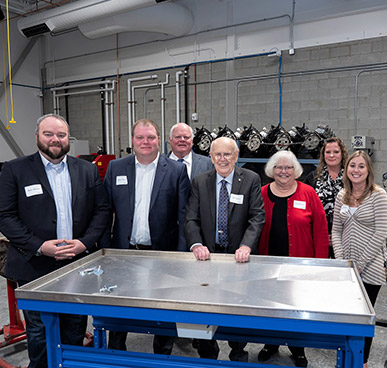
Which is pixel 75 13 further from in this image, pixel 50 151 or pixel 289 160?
pixel 289 160

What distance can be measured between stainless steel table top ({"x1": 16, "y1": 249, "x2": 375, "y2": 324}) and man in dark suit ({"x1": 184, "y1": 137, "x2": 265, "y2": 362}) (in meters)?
→ 0.23

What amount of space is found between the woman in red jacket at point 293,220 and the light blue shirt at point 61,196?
1175mm

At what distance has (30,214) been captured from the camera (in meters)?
1.86

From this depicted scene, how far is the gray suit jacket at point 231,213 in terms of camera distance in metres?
2.03

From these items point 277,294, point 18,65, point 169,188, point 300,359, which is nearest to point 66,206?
point 169,188

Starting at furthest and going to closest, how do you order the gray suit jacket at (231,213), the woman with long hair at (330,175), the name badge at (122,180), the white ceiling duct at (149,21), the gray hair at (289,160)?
the white ceiling duct at (149,21), the woman with long hair at (330,175), the gray hair at (289,160), the name badge at (122,180), the gray suit jacket at (231,213)

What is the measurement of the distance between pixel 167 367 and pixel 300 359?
3.70 feet

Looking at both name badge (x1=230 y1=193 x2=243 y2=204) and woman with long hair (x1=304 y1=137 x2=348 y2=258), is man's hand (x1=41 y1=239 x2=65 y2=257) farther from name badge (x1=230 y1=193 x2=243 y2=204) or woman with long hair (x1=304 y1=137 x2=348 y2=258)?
woman with long hair (x1=304 y1=137 x2=348 y2=258)

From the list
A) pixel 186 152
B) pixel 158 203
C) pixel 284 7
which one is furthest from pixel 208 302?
pixel 284 7

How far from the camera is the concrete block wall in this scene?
475cm

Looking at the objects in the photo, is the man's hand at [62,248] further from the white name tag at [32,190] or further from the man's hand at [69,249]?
the white name tag at [32,190]

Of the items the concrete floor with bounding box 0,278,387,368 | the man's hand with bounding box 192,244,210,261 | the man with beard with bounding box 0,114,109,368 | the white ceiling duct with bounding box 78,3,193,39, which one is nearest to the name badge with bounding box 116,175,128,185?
the man with beard with bounding box 0,114,109,368

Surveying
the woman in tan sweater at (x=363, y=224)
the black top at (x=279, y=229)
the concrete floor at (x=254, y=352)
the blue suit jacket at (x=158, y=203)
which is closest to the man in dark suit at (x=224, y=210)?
the blue suit jacket at (x=158, y=203)

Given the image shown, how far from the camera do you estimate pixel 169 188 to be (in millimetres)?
2148
